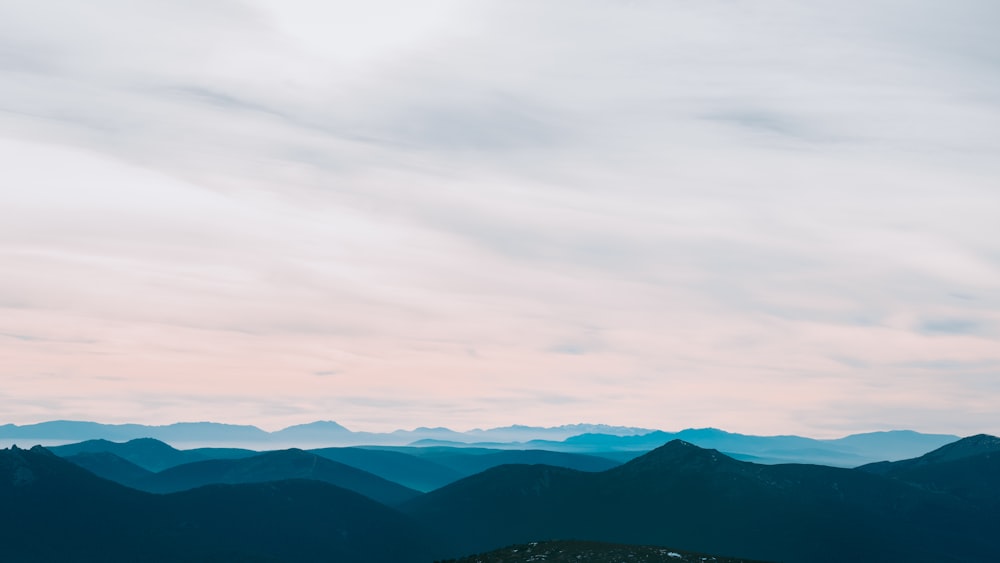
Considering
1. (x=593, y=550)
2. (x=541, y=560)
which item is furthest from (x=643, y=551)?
(x=541, y=560)

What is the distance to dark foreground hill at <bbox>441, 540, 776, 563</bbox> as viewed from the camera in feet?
461

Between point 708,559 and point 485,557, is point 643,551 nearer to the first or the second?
point 708,559

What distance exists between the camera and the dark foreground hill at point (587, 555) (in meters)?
140

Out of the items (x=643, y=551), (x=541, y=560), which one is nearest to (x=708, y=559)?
(x=643, y=551)

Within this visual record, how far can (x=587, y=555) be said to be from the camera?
476 feet

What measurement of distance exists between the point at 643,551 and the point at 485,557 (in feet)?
81.6

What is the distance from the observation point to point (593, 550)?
148 m

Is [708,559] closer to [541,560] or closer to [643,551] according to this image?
[643,551]

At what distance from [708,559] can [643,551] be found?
10.4 m

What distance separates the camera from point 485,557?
140 meters

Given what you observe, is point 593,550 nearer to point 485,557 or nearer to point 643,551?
point 643,551

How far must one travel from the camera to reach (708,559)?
141000 mm

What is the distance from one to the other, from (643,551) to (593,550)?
7.56 meters
